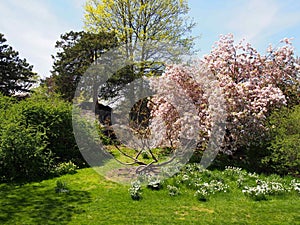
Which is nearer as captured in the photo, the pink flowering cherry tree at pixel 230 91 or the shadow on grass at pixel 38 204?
the shadow on grass at pixel 38 204

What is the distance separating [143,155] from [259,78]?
508 centimetres

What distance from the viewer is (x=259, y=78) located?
10109mm

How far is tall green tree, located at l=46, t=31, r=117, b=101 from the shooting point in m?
17.1

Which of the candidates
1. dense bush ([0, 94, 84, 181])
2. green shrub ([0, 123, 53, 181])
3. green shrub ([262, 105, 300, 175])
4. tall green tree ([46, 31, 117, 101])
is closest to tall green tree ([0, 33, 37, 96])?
tall green tree ([46, 31, 117, 101])

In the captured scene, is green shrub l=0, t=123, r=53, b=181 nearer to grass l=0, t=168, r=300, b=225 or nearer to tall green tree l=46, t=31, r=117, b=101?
grass l=0, t=168, r=300, b=225

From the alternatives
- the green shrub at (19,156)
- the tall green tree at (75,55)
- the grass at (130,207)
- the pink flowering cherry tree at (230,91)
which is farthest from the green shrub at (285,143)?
the tall green tree at (75,55)

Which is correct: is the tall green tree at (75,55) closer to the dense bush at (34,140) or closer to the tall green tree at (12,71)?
the tall green tree at (12,71)

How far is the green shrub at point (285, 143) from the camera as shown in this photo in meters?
7.96

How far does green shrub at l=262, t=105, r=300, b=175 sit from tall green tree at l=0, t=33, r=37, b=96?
55.6ft

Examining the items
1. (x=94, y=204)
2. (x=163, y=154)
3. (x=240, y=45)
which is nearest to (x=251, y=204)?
(x=94, y=204)

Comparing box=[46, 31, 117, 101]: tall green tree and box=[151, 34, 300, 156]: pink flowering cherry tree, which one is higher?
box=[46, 31, 117, 101]: tall green tree

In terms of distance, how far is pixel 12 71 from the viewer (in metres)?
19.7

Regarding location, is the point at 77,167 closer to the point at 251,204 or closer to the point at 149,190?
the point at 149,190

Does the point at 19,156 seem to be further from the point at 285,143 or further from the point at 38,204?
the point at 285,143
